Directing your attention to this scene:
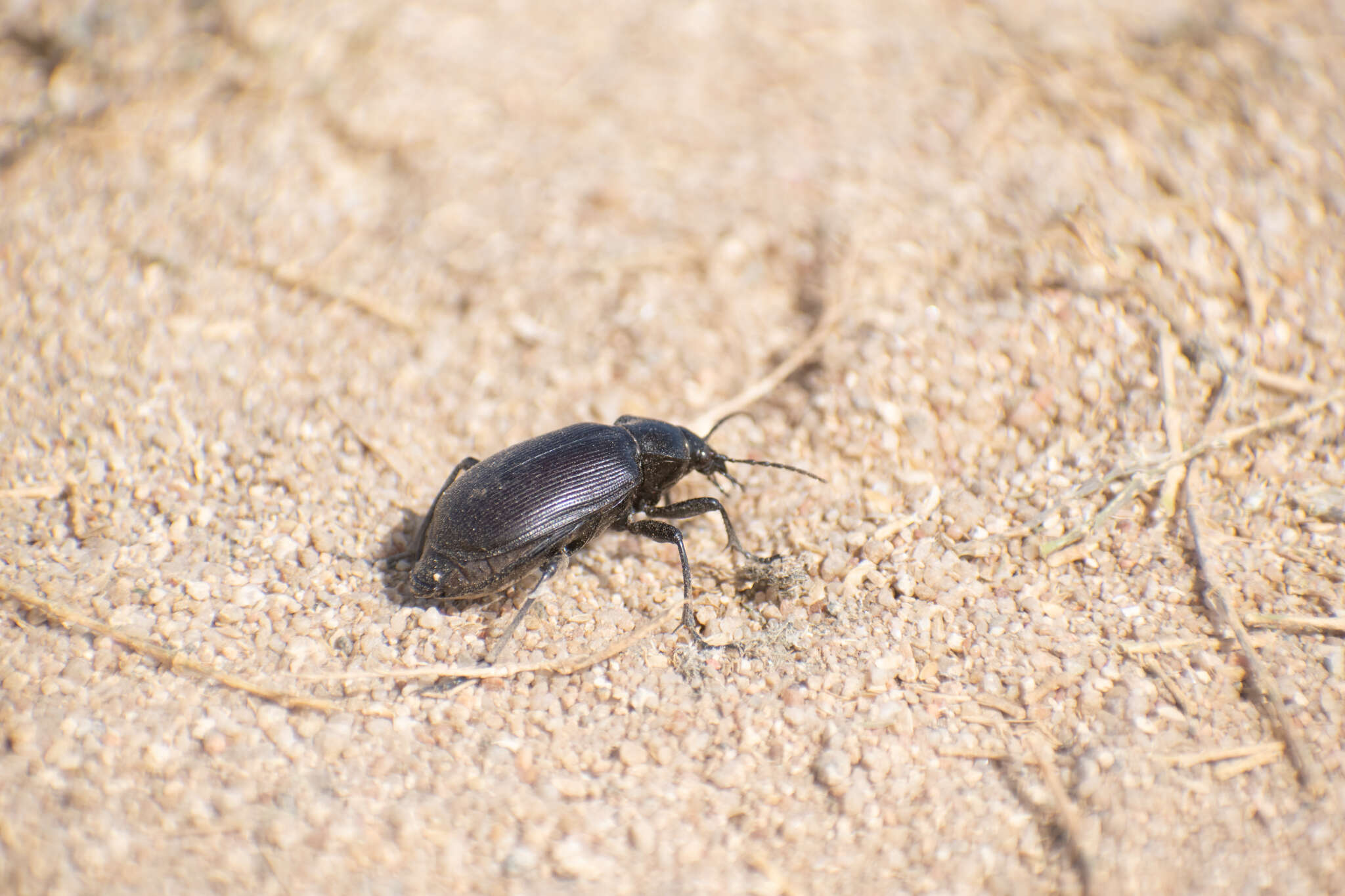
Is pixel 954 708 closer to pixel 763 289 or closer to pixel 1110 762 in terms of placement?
pixel 1110 762

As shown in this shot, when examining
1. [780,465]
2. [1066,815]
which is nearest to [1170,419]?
[780,465]

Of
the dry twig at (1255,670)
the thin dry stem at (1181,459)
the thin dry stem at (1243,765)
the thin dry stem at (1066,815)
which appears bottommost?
the thin dry stem at (1066,815)

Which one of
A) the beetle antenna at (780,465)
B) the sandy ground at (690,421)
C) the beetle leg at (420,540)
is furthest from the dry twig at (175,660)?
the beetle antenna at (780,465)

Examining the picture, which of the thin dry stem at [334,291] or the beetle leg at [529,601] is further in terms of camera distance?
the thin dry stem at [334,291]

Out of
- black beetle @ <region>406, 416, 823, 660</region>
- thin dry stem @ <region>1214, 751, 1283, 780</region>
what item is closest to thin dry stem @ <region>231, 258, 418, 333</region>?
black beetle @ <region>406, 416, 823, 660</region>

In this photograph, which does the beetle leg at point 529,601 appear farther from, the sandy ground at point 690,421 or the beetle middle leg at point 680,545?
the beetle middle leg at point 680,545

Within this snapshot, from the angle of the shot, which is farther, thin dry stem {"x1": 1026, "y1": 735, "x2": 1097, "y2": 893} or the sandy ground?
the sandy ground

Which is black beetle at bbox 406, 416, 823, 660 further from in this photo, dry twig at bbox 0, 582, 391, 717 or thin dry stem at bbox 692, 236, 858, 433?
dry twig at bbox 0, 582, 391, 717

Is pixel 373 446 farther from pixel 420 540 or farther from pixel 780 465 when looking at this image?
pixel 780 465
